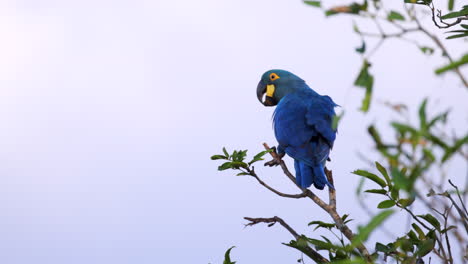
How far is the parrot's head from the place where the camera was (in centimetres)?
473

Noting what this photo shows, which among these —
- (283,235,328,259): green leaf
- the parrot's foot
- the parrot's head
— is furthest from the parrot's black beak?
(283,235,328,259): green leaf

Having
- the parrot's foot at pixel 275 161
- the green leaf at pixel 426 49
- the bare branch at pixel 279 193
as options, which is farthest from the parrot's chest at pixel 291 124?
the green leaf at pixel 426 49

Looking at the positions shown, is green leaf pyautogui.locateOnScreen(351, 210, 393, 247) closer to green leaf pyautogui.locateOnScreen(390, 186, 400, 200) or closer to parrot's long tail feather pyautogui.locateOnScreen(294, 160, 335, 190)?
green leaf pyautogui.locateOnScreen(390, 186, 400, 200)

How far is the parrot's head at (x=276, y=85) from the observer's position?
15.5 ft

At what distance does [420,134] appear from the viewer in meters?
1.20

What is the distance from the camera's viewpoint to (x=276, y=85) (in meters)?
4.90

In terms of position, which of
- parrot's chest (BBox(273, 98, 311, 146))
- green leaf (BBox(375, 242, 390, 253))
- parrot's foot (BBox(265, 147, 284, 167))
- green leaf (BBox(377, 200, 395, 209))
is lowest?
green leaf (BBox(375, 242, 390, 253))

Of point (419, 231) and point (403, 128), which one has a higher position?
point (419, 231)

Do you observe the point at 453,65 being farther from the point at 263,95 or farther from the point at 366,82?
the point at 263,95

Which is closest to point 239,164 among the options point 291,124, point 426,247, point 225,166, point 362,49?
point 225,166

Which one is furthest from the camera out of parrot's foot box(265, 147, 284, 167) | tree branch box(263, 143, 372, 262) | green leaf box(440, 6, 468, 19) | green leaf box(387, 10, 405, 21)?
parrot's foot box(265, 147, 284, 167)

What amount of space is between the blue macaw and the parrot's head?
0.57ft

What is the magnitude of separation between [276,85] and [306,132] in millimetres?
1346

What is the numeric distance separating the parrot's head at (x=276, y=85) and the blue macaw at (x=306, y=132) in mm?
174
